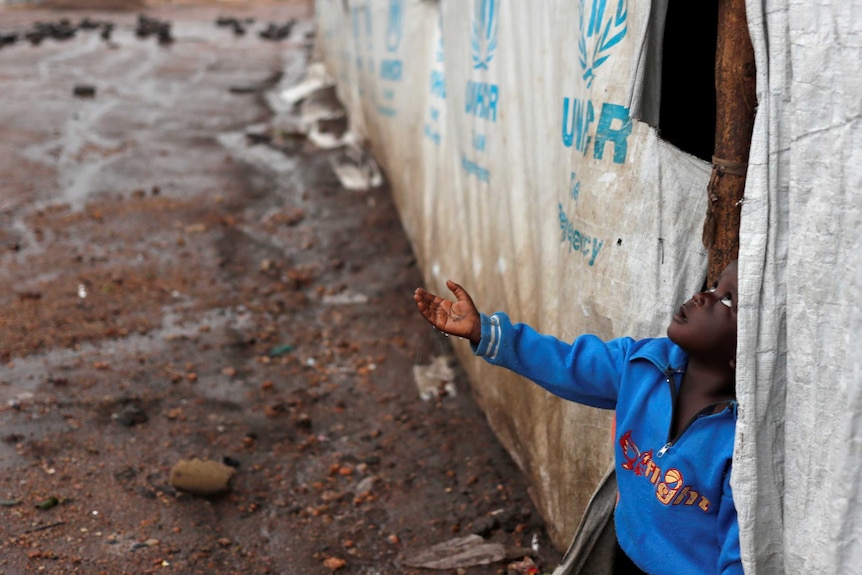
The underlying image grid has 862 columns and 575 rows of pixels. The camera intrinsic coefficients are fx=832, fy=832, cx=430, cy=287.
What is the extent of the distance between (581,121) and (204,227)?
4256 mm

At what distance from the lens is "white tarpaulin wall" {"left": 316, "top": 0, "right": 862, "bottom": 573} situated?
1.29 meters

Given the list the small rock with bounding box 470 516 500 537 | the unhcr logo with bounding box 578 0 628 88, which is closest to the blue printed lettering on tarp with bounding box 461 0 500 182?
the unhcr logo with bounding box 578 0 628 88

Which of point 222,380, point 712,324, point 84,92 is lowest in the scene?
point 84,92

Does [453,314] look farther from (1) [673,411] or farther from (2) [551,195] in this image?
(2) [551,195]

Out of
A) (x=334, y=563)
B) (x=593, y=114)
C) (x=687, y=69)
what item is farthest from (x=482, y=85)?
(x=334, y=563)

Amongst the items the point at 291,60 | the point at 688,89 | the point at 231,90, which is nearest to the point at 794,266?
the point at 688,89

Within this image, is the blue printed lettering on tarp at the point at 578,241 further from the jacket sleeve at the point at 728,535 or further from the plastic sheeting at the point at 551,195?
the jacket sleeve at the point at 728,535

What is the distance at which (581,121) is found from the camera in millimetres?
2377

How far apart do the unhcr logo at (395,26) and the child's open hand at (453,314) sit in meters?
3.99

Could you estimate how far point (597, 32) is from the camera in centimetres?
220

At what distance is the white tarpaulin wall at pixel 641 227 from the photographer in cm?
129

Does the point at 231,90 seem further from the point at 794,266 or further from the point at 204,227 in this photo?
the point at 794,266

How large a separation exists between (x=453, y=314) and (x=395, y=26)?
14.2 feet

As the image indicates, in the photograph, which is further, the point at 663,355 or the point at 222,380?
the point at 222,380
